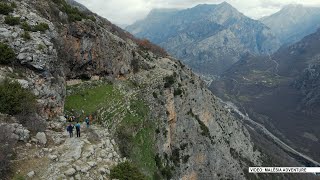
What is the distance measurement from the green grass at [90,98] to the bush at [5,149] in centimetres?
1652

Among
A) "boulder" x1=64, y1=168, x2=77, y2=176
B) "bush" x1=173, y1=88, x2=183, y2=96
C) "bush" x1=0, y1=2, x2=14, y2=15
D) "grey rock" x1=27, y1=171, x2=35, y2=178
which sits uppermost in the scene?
"bush" x1=0, y1=2, x2=14, y2=15

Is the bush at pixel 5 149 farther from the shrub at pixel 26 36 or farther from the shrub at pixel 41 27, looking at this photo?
the shrub at pixel 41 27

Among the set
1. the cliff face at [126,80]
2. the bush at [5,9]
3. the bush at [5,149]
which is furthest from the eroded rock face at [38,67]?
the bush at [5,149]

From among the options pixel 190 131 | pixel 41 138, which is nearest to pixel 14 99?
pixel 41 138

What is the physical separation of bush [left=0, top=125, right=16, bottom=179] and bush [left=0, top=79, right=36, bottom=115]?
10.7 ft

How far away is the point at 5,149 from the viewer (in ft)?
80.8

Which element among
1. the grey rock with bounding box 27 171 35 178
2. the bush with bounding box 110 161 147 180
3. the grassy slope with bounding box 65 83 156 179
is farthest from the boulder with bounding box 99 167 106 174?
the grassy slope with bounding box 65 83 156 179

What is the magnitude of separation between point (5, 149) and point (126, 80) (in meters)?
43.0

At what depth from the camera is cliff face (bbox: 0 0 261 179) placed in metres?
36.7

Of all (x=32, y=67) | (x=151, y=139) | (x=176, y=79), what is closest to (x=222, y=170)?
(x=176, y=79)

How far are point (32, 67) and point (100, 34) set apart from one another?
24.9 metres

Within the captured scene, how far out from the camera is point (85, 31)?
54562 mm

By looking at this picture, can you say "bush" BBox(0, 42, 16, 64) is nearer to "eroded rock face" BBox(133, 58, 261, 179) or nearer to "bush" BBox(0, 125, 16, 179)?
"bush" BBox(0, 125, 16, 179)

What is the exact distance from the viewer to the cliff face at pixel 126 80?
1443 inches
